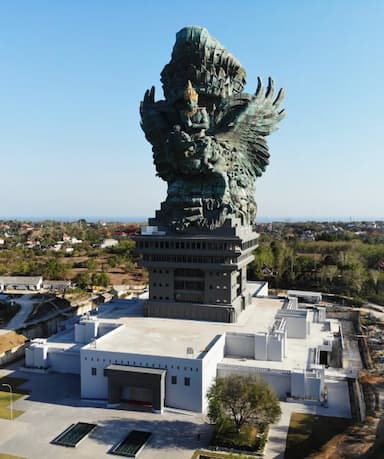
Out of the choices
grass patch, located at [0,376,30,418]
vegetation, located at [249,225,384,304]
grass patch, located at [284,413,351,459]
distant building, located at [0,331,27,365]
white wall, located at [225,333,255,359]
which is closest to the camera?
grass patch, located at [284,413,351,459]

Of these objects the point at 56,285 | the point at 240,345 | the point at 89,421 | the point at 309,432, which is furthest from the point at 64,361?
the point at 56,285

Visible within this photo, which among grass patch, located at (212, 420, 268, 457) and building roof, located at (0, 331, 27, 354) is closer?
grass patch, located at (212, 420, 268, 457)

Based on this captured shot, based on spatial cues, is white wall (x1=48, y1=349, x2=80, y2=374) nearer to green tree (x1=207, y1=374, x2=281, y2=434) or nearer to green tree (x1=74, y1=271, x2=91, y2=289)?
green tree (x1=207, y1=374, x2=281, y2=434)

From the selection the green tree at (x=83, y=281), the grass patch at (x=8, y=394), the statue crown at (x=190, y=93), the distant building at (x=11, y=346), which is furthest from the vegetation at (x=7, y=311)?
the statue crown at (x=190, y=93)

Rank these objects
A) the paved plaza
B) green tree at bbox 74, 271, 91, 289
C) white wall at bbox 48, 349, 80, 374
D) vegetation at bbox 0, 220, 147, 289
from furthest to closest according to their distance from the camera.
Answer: vegetation at bbox 0, 220, 147, 289 → green tree at bbox 74, 271, 91, 289 → white wall at bbox 48, 349, 80, 374 → the paved plaza

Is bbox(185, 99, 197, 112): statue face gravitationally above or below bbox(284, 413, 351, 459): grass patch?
above

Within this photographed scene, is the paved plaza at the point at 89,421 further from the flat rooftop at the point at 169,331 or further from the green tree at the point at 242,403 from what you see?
the flat rooftop at the point at 169,331

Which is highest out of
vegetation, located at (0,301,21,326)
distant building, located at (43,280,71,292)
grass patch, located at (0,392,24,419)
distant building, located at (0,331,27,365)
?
distant building, located at (43,280,71,292)

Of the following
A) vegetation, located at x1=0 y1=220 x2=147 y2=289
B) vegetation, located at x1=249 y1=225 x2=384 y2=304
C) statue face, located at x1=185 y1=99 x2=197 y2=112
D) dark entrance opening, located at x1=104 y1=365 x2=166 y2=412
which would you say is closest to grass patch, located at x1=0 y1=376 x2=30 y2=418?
dark entrance opening, located at x1=104 y1=365 x2=166 y2=412
